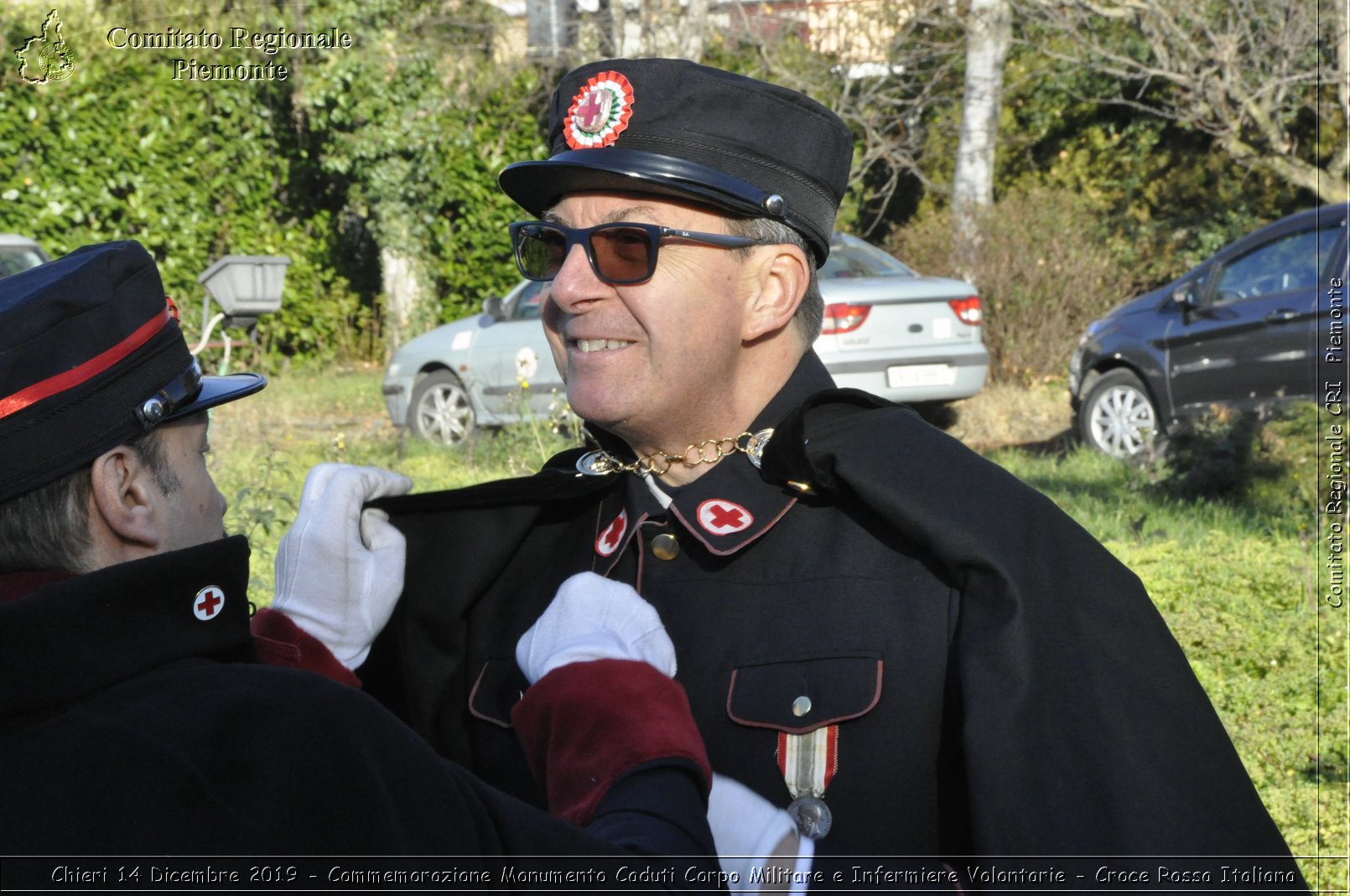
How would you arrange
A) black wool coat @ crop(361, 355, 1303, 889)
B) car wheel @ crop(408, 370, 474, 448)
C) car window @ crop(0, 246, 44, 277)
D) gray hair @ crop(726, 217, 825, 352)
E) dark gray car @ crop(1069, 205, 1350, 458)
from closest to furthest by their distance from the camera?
black wool coat @ crop(361, 355, 1303, 889), gray hair @ crop(726, 217, 825, 352), dark gray car @ crop(1069, 205, 1350, 458), car window @ crop(0, 246, 44, 277), car wheel @ crop(408, 370, 474, 448)

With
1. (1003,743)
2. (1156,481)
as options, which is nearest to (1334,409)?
(1156,481)

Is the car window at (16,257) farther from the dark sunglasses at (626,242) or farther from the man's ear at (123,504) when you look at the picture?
the man's ear at (123,504)

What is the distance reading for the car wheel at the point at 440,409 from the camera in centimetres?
995

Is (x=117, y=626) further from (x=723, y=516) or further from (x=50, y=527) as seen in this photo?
(x=723, y=516)

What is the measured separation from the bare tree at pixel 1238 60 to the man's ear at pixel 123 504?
1177 cm

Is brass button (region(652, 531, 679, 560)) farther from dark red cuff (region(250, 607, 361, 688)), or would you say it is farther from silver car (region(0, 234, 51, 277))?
silver car (region(0, 234, 51, 277))

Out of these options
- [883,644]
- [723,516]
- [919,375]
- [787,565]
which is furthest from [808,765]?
[919,375]

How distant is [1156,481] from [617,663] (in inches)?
250

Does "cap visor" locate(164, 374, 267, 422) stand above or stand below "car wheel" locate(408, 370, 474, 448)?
above

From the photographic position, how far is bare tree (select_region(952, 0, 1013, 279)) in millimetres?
12836

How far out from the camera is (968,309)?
31.6 feet

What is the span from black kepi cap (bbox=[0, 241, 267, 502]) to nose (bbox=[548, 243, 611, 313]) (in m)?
0.69

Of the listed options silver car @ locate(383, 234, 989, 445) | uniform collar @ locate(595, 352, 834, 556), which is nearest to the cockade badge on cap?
uniform collar @ locate(595, 352, 834, 556)

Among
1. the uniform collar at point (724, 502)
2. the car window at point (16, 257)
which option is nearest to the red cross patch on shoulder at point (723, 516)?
the uniform collar at point (724, 502)
